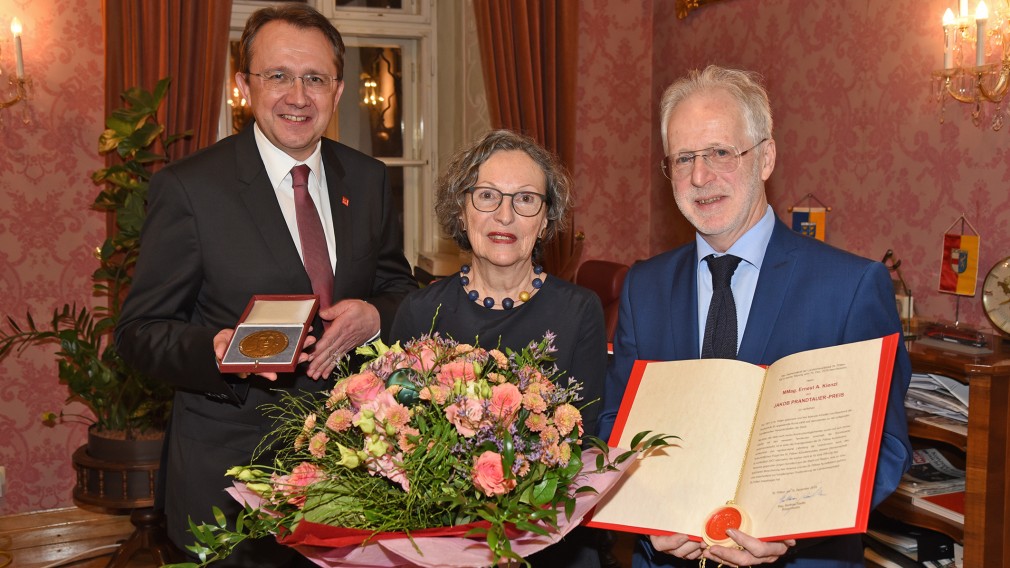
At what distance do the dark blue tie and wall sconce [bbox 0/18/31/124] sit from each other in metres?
3.74

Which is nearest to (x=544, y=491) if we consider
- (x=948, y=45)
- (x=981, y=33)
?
(x=981, y=33)

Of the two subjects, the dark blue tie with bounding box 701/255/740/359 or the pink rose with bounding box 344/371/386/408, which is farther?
the dark blue tie with bounding box 701/255/740/359

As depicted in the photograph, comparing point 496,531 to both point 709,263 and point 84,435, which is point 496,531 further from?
point 84,435

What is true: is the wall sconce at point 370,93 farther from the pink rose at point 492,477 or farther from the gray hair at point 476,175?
the pink rose at point 492,477

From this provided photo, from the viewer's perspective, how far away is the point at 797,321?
5.22ft

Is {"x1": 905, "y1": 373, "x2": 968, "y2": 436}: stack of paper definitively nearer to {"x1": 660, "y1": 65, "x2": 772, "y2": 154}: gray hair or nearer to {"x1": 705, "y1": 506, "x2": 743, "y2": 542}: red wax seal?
{"x1": 660, "y1": 65, "x2": 772, "y2": 154}: gray hair

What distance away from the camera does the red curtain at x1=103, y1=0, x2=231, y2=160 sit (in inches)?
171

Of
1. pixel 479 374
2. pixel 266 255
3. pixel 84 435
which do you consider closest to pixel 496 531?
pixel 479 374

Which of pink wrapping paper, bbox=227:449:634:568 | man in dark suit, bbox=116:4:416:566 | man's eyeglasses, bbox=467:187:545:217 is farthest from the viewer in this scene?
man in dark suit, bbox=116:4:416:566

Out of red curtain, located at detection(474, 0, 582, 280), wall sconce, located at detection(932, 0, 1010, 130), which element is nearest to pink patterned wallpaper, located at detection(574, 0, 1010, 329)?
wall sconce, located at detection(932, 0, 1010, 130)

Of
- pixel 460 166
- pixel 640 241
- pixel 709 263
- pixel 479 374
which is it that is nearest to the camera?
pixel 479 374

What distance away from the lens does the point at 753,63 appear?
452cm

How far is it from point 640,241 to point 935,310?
2334 millimetres

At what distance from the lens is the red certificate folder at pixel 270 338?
165 cm
